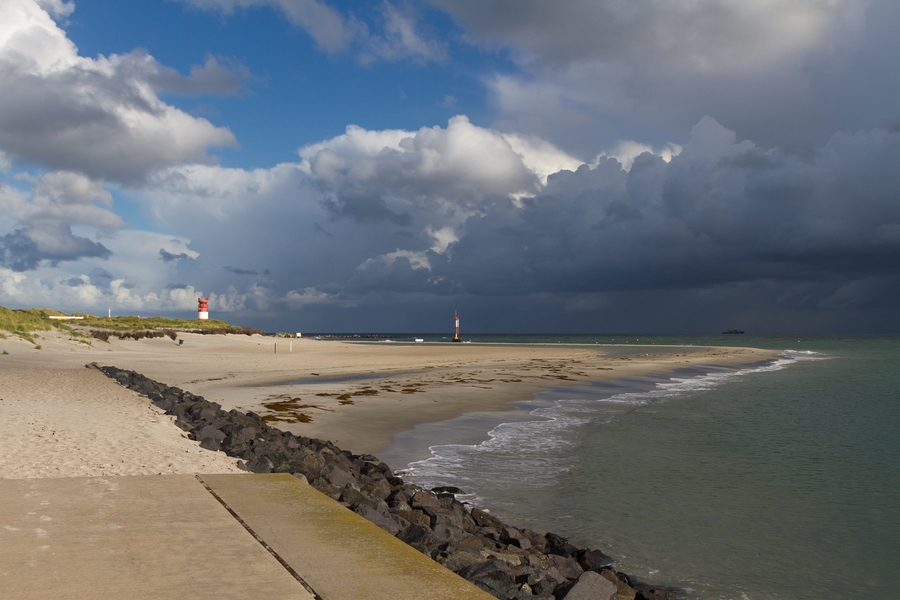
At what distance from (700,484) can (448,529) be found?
5583mm

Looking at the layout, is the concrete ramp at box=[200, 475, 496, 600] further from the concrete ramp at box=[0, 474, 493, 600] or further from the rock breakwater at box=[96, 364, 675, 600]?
the rock breakwater at box=[96, 364, 675, 600]

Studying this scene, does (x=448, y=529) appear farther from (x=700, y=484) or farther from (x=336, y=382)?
(x=336, y=382)

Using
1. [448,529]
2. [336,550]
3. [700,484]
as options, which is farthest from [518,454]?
[336,550]

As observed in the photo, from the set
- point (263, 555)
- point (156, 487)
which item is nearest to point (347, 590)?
point (263, 555)

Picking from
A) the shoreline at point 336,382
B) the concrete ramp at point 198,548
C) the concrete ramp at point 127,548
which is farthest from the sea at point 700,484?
the concrete ramp at point 127,548

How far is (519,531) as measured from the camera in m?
7.34

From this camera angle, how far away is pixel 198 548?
463 centimetres

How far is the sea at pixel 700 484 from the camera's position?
6902 millimetres

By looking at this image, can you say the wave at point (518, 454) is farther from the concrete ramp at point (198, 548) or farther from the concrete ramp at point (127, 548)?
the concrete ramp at point (127, 548)

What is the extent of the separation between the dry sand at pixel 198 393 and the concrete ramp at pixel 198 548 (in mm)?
1612

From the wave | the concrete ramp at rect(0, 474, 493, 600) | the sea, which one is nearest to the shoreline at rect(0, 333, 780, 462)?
the sea

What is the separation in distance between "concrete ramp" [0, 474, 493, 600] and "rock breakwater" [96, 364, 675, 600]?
0.61 m

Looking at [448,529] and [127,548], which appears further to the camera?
[448,529]

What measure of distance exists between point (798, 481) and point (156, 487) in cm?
1008
